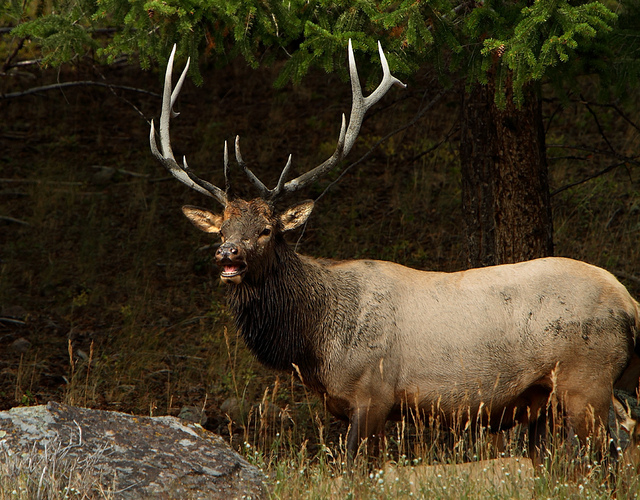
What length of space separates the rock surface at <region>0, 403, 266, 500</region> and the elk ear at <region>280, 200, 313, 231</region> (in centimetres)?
169

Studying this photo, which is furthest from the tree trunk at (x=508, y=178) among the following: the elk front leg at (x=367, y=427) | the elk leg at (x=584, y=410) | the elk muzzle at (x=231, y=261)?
the elk muzzle at (x=231, y=261)

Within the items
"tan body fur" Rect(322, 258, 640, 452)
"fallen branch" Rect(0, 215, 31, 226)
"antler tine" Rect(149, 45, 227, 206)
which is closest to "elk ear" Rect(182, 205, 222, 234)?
"antler tine" Rect(149, 45, 227, 206)

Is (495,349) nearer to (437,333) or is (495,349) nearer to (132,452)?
(437,333)

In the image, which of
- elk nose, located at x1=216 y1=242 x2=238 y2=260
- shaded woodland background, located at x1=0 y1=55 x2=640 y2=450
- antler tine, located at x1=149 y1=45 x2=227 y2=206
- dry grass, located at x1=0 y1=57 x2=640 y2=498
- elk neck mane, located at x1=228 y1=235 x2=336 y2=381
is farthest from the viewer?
shaded woodland background, located at x1=0 y1=55 x2=640 y2=450

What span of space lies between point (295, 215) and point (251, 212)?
405 millimetres

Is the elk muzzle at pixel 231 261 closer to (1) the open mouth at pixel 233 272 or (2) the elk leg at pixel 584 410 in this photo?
(1) the open mouth at pixel 233 272

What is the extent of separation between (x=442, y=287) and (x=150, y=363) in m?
3.85

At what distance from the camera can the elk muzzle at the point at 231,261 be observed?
5.31 metres

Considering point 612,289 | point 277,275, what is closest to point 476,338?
point 612,289

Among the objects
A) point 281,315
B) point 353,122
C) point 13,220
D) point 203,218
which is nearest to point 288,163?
point 353,122

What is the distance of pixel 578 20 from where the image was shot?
5.38 meters

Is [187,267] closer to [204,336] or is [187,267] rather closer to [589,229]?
[204,336]

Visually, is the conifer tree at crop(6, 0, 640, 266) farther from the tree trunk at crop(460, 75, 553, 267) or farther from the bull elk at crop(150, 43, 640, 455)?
the bull elk at crop(150, 43, 640, 455)

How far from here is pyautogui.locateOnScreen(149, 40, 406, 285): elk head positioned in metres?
5.45
